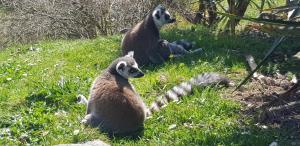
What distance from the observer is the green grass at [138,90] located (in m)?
4.50

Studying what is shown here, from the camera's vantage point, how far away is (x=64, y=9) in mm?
13141

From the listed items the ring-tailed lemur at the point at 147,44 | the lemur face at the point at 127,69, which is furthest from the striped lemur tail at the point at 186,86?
the ring-tailed lemur at the point at 147,44

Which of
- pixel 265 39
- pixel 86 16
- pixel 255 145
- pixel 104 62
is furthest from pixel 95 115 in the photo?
pixel 86 16

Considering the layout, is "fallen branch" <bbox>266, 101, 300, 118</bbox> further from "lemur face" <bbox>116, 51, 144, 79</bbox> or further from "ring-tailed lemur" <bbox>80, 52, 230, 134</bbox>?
"lemur face" <bbox>116, 51, 144, 79</bbox>

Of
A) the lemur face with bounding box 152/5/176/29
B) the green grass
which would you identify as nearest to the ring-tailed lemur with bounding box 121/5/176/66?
the lemur face with bounding box 152/5/176/29

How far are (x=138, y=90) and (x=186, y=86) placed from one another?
27.6 inches

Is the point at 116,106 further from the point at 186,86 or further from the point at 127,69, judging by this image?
the point at 186,86

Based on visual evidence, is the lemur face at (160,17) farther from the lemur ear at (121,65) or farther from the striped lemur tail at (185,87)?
the lemur ear at (121,65)

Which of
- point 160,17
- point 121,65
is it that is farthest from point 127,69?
point 160,17

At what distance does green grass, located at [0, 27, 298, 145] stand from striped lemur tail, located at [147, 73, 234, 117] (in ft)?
0.29

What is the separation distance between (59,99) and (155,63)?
203cm

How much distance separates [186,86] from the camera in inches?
215

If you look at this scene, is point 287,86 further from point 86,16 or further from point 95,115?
point 86,16

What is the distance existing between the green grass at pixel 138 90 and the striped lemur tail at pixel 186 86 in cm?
9
